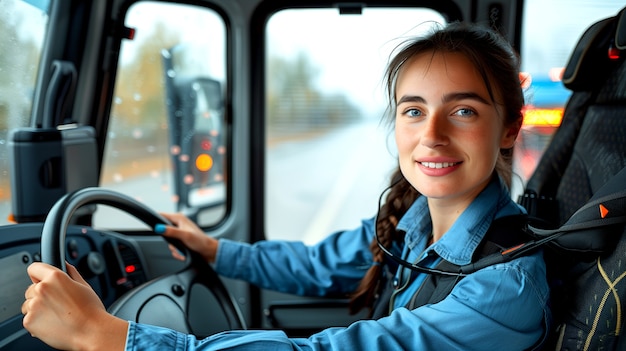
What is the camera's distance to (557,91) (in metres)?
2.47

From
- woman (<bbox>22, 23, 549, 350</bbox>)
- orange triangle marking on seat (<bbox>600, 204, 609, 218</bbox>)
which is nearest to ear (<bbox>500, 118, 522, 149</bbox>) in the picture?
woman (<bbox>22, 23, 549, 350</bbox>)

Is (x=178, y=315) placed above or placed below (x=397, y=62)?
below

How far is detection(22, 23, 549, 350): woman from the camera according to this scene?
994 millimetres

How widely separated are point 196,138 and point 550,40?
1603 millimetres

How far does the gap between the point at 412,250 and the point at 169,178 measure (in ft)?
4.84

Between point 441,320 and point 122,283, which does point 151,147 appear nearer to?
point 122,283

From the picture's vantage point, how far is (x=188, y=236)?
1.70 m

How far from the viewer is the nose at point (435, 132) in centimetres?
125

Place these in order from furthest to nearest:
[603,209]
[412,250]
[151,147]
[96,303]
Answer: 1. [151,147]
2. [412,250]
3. [603,209]
4. [96,303]

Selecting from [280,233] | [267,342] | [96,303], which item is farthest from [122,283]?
[280,233]

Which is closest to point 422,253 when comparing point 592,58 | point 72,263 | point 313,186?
point 592,58

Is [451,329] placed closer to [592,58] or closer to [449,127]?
[449,127]

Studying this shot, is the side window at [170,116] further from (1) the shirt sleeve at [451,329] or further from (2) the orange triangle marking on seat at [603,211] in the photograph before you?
(2) the orange triangle marking on seat at [603,211]

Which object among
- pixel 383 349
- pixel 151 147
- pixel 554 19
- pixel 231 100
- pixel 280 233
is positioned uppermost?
pixel 554 19
